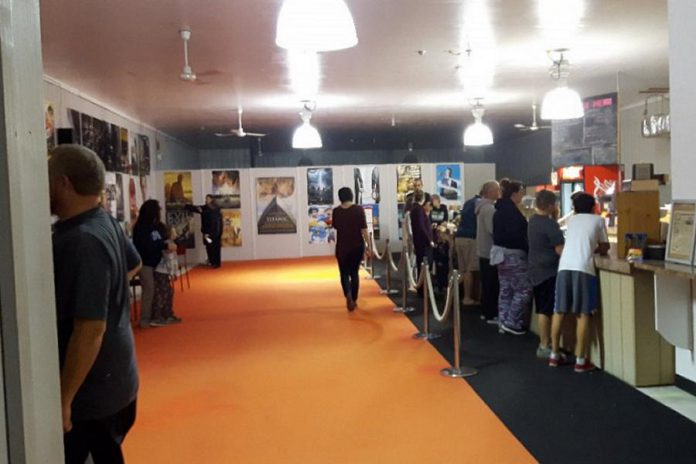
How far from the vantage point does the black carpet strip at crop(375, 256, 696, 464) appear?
11.5 ft

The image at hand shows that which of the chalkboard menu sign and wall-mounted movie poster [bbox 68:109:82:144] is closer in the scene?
wall-mounted movie poster [bbox 68:109:82:144]

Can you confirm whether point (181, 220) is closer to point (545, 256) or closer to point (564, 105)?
point (564, 105)

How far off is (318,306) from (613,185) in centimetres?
415

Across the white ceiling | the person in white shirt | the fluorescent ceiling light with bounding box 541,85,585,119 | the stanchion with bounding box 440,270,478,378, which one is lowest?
the stanchion with bounding box 440,270,478,378

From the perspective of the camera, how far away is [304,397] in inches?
182

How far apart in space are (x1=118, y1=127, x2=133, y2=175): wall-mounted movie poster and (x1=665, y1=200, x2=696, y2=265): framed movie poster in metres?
8.73

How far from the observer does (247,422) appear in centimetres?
415

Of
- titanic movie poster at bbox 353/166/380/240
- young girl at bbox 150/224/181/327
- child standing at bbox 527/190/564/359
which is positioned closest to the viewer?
child standing at bbox 527/190/564/359

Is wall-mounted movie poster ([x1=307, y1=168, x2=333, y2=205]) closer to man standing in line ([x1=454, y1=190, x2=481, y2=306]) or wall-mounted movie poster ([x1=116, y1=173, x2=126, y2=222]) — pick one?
wall-mounted movie poster ([x1=116, y1=173, x2=126, y2=222])

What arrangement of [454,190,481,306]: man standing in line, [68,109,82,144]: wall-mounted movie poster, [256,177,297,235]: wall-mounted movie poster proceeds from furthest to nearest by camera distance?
[256,177,297,235]: wall-mounted movie poster < [68,109,82,144]: wall-mounted movie poster < [454,190,481,306]: man standing in line

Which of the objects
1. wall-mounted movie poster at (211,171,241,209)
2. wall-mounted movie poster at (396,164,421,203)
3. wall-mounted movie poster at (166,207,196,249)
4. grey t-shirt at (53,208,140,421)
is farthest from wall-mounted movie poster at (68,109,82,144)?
wall-mounted movie poster at (396,164,421,203)

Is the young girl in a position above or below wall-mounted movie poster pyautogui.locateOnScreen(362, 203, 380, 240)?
below

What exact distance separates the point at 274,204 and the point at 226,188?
1.11 m

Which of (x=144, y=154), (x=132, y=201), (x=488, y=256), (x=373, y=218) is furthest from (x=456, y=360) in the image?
(x=373, y=218)
